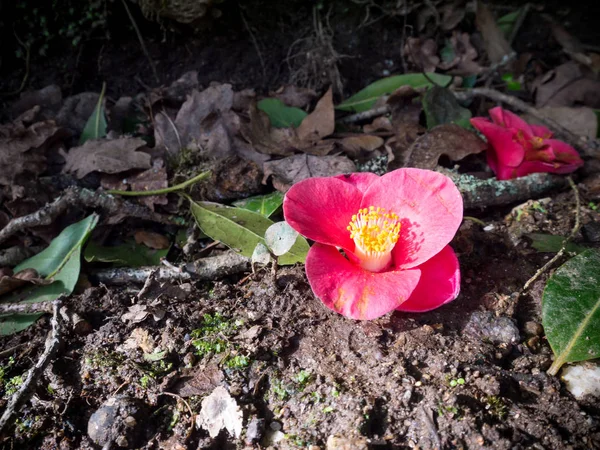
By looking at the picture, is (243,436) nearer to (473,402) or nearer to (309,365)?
(309,365)

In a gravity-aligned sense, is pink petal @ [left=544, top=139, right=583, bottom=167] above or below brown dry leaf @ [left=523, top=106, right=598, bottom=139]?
above

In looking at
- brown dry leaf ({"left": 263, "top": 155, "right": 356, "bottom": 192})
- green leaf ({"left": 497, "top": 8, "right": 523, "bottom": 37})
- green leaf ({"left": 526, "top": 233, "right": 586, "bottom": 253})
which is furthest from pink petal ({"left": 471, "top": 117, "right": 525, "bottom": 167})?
green leaf ({"left": 497, "top": 8, "right": 523, "bottom": 37})

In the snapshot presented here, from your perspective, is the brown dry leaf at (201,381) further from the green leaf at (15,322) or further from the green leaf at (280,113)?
the green leaf at (280,113)

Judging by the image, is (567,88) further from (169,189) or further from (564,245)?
(169,189)

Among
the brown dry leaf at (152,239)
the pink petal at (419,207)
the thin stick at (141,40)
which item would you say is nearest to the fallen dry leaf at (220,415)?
the pink petal at (419,207)

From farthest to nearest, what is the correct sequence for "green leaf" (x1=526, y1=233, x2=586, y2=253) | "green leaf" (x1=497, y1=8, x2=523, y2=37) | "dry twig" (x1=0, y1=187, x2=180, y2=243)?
"green leaf" (x1=497, y1=8, x2=523, y2=37)
"dry twig" (x1=0, y1=187, x2=180, y2=243)
"green leaf" (x1=526, y1=233, x2=586, y2=253)

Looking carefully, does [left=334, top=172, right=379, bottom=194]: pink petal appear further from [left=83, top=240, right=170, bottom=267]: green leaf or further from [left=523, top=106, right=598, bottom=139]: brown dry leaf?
[left=523, top=106, right=598, bottom=139]: brown dry leaf
